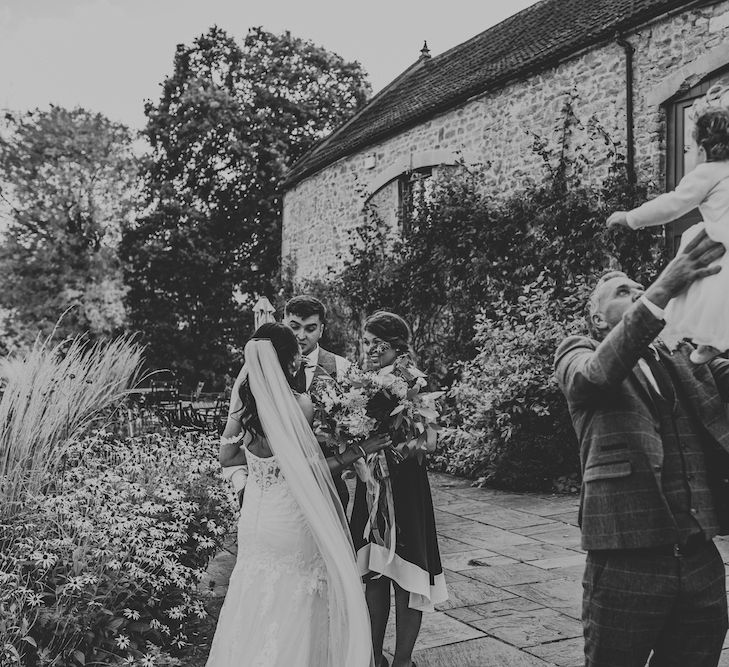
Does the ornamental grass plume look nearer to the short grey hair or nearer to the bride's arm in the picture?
the bride's arm

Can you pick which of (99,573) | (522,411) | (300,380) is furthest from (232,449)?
(522,411)

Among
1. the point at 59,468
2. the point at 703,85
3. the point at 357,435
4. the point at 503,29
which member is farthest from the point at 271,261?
the point at 357,435

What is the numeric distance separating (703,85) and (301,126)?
19002mm

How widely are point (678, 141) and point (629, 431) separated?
832 centimetres

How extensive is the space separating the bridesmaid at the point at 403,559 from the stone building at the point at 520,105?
6686 mm

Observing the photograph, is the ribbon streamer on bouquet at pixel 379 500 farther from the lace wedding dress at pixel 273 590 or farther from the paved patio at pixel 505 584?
the paved patio at pixel 505 584

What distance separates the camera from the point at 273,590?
327cm

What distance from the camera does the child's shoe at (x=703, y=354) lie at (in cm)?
226

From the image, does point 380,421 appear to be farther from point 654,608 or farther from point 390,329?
point 654,608

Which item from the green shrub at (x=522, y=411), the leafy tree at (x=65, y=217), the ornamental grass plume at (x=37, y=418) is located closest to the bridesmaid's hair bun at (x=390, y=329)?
the ornamental grass plume at (x=37, y=418)

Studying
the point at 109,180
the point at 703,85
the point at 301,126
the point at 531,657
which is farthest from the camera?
the point at 109,180

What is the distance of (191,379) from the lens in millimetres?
24625

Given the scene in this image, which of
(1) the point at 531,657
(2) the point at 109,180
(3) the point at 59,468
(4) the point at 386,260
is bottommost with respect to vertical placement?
(1) the point at 531,657

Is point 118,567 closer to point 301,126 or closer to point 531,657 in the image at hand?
point 531,657
